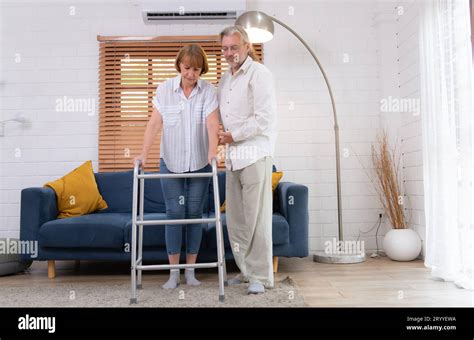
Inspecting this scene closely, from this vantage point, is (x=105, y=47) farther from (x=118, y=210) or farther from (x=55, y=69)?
(x=118, y=210)

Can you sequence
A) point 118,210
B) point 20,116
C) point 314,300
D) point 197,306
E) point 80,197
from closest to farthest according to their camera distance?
point 197,306 → point 314,300 → point 80,197 → point 118,210 → point 20,116

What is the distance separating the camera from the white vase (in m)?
3.44

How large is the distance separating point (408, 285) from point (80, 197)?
2.41 metres

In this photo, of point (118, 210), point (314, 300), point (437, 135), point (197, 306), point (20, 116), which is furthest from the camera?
point (20, 116)

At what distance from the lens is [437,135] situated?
2971 millimetres

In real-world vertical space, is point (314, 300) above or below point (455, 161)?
below

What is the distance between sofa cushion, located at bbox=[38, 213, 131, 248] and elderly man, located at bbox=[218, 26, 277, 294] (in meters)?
0.99

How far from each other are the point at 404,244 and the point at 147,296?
2074mm

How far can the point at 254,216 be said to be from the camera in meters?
2.45

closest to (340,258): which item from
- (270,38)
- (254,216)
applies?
(254,216)

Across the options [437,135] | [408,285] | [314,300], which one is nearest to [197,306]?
[314,300]

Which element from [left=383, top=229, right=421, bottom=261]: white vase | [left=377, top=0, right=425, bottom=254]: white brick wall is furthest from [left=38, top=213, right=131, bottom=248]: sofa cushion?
[left=377, top=0, right=425, bottom=254]: white brick wall

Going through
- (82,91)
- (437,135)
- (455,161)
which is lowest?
(455,161)

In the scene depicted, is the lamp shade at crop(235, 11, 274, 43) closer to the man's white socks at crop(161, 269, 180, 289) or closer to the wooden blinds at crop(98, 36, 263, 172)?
the wooden blinds at crop(98, 36, 263, 172)
